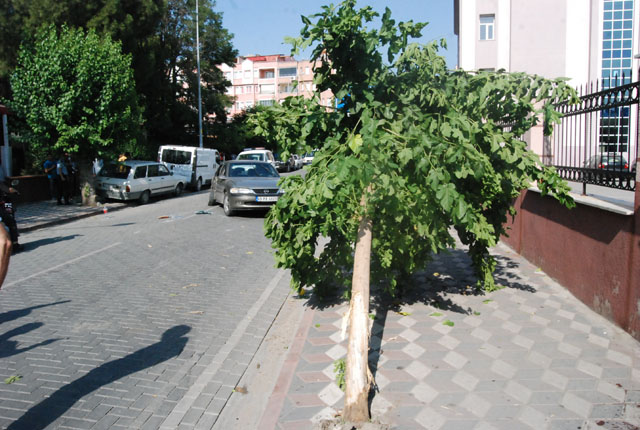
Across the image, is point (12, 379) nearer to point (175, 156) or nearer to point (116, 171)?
point (116, 171)

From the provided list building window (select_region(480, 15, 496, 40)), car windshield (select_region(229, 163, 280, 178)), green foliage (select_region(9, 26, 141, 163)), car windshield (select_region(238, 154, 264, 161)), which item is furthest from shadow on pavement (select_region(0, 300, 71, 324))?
building window (select_region(480, 15, 496, 40))

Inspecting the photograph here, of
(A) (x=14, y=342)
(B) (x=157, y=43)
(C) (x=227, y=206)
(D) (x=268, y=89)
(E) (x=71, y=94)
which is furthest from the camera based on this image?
(D) (x=268, y=89)

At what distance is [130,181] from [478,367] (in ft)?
58.4

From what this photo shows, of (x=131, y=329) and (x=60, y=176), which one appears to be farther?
(x=60, y=176)

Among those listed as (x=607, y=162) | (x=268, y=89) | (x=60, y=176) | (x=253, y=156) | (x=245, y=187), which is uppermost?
(x=268, y=89)

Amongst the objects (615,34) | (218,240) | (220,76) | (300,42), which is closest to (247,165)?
(218,240)

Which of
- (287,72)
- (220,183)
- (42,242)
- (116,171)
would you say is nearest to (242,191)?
(220,183)

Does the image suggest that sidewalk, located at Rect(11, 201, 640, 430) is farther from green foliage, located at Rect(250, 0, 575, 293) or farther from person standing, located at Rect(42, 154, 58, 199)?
person standing, located at Rect(42, 154, 58, 199)

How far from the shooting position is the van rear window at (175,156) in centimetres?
2684

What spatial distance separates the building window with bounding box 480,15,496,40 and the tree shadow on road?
103 feet

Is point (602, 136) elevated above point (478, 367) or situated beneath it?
elevated above

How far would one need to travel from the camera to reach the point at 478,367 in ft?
14.6

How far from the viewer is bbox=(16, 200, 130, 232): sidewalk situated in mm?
15290

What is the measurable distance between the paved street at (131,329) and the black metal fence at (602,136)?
4013 millimetres
